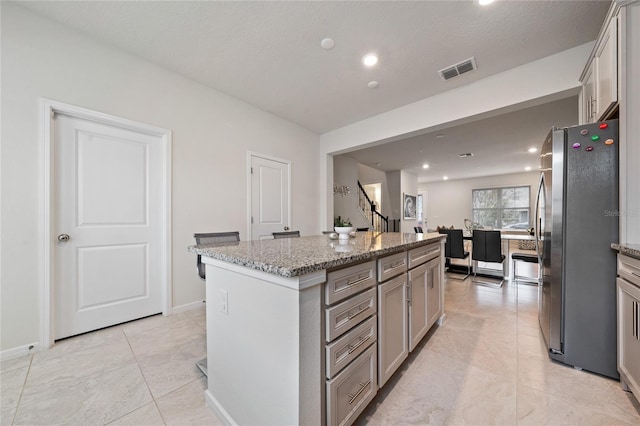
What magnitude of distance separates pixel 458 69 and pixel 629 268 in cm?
226

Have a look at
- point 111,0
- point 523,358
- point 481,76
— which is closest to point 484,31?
point 481,76

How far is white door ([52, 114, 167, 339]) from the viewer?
216 cm

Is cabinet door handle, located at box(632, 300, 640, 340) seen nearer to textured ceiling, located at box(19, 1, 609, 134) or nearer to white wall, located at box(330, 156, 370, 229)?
textured ceiling, located at box(19, 1, 609, 134)

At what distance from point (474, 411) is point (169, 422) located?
5.46ft

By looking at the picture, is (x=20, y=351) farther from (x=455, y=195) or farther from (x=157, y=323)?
(x=455, y=195)

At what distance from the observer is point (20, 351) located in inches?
74.3

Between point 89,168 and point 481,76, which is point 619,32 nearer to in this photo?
point 481,76

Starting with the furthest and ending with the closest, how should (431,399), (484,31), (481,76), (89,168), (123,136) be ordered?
(481,76)
(123,136)
(89,168)
(484,31)
(431,399)

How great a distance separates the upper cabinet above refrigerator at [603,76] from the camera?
5.18 ft

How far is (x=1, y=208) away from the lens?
184 centimetres

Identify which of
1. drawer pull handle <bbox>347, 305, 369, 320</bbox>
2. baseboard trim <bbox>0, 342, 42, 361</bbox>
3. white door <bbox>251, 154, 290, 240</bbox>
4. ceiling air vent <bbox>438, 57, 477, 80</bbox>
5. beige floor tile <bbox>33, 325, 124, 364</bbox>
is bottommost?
beige floor tile <bbox>33, 325, 124, 364</bbox>

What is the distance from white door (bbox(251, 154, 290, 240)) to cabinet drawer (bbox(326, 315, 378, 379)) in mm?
2533

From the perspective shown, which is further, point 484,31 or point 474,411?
point 484,31

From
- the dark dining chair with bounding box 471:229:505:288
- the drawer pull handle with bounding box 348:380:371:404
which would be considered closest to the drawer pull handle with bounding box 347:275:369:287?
the drawer pull handle with bounding box 348:380:371:404
